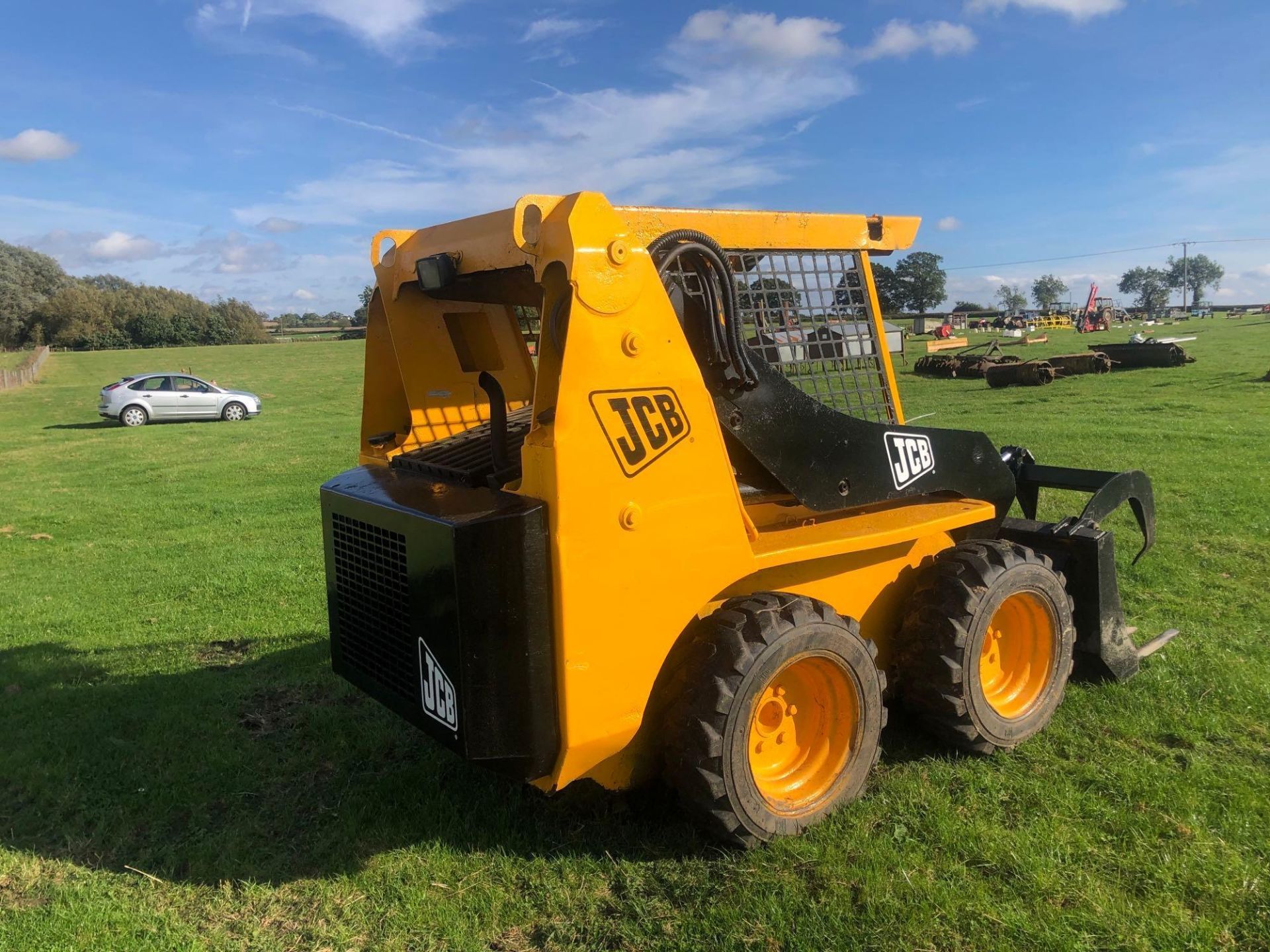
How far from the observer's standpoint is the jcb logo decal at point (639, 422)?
9.60 feet

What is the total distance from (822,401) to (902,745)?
65.5 inches

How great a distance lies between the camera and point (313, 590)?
7578mm

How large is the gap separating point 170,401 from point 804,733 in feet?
85.5

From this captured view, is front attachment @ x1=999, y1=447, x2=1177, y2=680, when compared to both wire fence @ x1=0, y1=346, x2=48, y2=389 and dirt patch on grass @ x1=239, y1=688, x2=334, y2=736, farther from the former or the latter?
wire fence @ x1=0, y1=346, x2=48, y2=389

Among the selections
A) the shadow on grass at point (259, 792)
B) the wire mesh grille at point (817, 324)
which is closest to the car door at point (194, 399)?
the shadow on grass at point (259, 792)

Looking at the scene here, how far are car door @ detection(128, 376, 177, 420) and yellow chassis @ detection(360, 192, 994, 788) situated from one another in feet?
80.3

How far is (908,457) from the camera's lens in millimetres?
3932

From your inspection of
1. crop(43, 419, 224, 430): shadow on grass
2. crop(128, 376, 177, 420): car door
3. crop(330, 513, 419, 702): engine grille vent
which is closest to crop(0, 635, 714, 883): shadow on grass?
crop(330, 513, 419, 702): engine grille vent

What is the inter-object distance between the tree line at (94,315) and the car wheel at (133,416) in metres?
55.5

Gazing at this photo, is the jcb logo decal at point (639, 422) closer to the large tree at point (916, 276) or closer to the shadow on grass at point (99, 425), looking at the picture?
the large tree at point (916, 276)

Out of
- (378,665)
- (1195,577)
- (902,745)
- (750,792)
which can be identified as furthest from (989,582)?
(1195,577)

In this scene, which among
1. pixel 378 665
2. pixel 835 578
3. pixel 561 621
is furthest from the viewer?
pixel 835 578

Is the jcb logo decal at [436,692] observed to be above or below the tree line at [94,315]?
below

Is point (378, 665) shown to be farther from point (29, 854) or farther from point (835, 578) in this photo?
point (835, 578)
